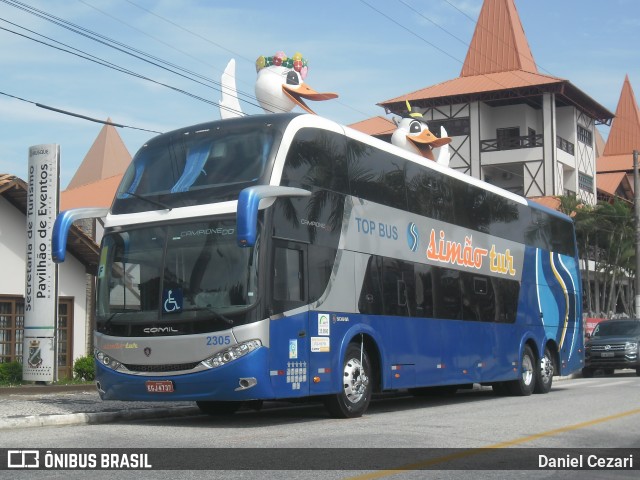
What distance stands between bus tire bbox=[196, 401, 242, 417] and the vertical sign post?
6.21 m

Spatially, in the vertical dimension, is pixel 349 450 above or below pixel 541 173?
below

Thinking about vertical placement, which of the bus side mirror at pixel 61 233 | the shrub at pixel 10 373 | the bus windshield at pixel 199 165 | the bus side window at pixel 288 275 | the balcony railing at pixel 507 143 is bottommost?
the shrub at pixel 10 373

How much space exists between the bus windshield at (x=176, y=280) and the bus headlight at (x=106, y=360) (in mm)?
347

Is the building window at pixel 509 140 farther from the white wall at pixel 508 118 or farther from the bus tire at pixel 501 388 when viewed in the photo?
the bus tire at pixel 501 388

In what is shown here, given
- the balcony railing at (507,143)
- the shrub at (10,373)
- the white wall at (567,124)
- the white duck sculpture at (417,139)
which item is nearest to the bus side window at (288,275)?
the shrub at (10,373)

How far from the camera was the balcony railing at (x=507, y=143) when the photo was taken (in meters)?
57.0

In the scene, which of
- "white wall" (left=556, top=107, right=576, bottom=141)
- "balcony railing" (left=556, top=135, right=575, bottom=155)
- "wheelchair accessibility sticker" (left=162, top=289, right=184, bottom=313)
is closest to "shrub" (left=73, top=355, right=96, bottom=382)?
"wheelchair accessibility sticker" (left=162, top=289, right=184, bottom=313)

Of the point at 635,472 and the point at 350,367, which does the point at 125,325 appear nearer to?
the point at 350,367

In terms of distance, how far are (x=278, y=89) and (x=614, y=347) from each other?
13.2m

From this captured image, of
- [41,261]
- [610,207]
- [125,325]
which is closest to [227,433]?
[125,325]

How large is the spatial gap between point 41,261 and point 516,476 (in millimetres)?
14665

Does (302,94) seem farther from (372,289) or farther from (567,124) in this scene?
(567,124)

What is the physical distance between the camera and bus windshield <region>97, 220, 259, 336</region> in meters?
12.5

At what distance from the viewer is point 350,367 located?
46.8 ft
